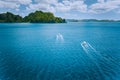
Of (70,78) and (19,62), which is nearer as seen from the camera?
(70,78)

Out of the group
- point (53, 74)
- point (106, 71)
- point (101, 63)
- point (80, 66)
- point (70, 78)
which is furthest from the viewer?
point (101, 63)

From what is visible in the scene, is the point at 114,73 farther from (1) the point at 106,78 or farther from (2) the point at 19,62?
(2) the point at 19,62

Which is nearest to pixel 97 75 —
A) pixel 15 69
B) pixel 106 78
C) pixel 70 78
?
pixel 106 78

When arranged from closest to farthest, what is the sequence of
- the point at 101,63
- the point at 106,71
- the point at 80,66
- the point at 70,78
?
the point at 70,78 → the point at 106,71 → the point at 80,66 → the point at 101,63

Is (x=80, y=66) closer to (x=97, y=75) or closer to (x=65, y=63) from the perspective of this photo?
(x=65, y=63)

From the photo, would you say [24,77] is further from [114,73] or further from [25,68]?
[114,73]

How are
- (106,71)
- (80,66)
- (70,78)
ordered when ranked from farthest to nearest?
(80,66)
(106,71)
(70,78)

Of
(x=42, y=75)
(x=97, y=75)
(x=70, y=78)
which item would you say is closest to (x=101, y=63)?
(x=97, y=75)

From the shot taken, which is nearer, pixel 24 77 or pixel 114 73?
pixel 24 77

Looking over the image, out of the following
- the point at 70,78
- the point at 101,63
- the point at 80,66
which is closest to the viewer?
the point at 70,78
